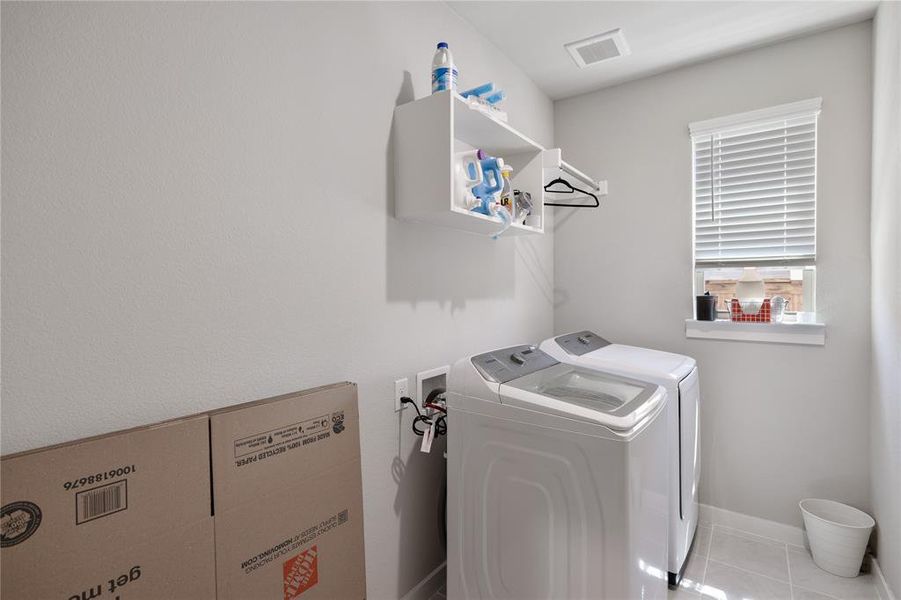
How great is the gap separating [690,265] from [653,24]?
4.28 ft

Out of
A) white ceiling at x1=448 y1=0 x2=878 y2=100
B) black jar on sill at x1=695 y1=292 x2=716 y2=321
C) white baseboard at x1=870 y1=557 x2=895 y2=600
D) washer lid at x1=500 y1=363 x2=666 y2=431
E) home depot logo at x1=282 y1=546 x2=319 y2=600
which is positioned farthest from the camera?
black jar on sill at x1=695 y1=292 x2=716 y2=321

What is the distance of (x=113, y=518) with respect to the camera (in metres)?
0.87

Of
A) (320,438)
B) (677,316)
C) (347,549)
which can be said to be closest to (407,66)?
(320,438)

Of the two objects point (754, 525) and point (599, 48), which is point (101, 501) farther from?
point (754, 525)

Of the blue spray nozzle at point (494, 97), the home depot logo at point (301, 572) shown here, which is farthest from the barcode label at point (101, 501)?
the blue spray nozzle at point (494, 97)

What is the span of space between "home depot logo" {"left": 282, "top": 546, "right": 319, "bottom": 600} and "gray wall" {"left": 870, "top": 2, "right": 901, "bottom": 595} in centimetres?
215

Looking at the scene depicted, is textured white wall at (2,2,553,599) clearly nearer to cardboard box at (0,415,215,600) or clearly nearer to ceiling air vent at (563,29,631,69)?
cardboard box at (0,415,215,600)

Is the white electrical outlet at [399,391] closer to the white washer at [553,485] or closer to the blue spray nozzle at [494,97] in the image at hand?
the white washer at [553,485]

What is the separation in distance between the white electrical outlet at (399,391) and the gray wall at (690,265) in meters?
1.61

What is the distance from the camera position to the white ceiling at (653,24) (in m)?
2.01

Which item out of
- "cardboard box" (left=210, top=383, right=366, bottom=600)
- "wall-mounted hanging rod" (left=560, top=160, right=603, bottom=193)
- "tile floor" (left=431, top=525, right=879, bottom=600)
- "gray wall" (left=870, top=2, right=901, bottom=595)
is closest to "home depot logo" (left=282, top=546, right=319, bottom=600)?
"cardboard box" (left=210, top=383, right=366, bottom=600)

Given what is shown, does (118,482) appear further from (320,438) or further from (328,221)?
(328,221)

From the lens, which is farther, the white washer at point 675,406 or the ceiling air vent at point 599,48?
the ceiling air vent at point 599,48

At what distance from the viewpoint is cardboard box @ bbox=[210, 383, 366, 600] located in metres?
1.07
